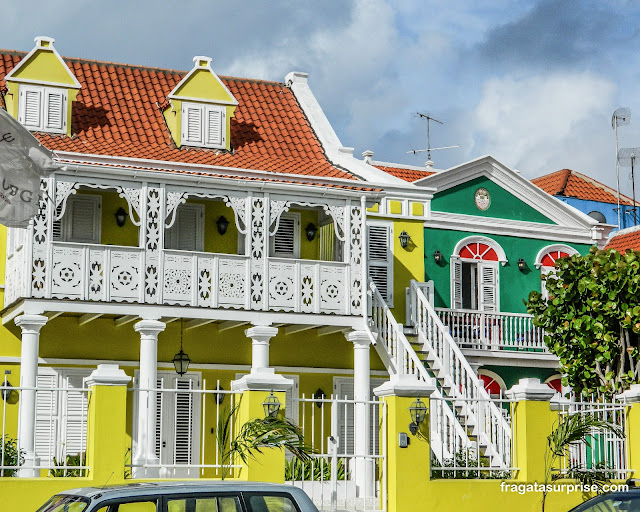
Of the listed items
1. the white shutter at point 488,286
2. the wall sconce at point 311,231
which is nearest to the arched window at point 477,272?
the white shutter at point 488,286

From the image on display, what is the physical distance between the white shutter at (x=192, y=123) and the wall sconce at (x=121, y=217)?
7.31ft

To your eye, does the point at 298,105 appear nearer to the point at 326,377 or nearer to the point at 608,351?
the point at 326,377

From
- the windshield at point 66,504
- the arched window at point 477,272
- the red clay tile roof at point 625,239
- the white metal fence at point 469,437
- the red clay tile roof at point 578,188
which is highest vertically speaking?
the red clay tile roof at point 578,188

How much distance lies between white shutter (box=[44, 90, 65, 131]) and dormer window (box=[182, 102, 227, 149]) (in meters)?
2.58

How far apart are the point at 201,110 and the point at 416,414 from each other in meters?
11.5

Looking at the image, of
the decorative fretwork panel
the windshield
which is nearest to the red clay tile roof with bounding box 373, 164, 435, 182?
the decorative fretwork panel

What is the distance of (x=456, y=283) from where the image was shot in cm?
2673

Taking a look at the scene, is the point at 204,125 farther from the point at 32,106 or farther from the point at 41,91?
the point at 32,106

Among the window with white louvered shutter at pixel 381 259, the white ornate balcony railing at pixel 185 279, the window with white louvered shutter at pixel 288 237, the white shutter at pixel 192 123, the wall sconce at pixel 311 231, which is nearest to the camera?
the white ornate balcony railing at pixel 185 279

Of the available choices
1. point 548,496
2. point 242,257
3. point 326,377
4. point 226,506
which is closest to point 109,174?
point 242,257

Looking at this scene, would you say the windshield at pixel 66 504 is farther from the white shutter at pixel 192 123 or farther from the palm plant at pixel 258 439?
the white shutter at pixel 192 123

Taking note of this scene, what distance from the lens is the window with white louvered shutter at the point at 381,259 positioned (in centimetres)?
2516

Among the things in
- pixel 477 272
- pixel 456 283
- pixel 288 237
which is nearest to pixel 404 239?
pixel 456 283

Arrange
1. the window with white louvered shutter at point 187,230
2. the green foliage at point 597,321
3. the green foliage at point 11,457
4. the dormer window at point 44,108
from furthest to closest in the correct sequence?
the window with white louvered shutter at point 187,230 → the dormer window at point 44,108 → the green foliage at point 597,321 → the green foliage at point 11,457
